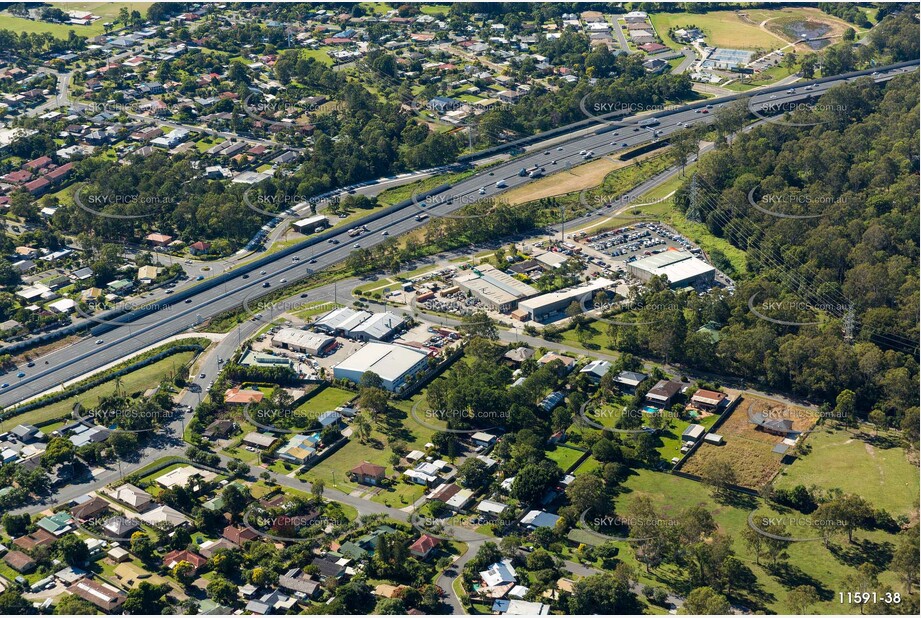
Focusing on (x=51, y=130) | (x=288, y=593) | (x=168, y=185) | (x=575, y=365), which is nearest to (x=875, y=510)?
(x=575, y=365)

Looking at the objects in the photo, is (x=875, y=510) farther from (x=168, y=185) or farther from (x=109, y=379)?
(x=168, y=185)

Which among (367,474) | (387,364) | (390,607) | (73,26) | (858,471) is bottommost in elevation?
(858,471)

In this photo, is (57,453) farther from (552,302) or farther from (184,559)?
(552,302)

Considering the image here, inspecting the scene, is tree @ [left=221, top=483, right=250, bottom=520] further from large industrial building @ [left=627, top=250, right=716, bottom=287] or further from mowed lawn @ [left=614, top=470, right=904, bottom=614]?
large industrial building @ [left=627, top=250, right=716, bottom=287]

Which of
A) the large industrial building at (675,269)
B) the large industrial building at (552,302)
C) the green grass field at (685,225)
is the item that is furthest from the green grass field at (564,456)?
the green grass field at (685,225)

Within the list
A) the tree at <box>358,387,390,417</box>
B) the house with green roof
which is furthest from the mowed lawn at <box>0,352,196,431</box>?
the tree at <box>358,387,390,417</box>

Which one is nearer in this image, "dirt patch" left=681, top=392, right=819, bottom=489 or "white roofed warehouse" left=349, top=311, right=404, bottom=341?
"dirt patch" left=681, top=392, right=819, bottom=489

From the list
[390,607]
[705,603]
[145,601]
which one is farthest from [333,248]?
[705,603]
